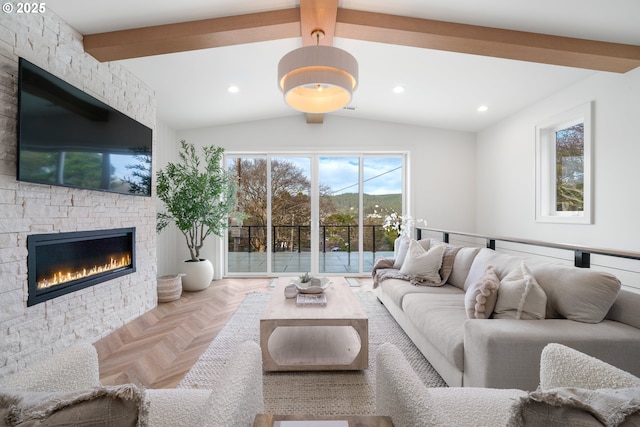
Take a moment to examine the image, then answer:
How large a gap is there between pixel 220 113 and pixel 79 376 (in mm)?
4073

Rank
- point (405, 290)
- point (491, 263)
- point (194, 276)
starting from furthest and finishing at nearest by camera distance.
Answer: point (194, 276) → point (405, 290) → point (491, 263)

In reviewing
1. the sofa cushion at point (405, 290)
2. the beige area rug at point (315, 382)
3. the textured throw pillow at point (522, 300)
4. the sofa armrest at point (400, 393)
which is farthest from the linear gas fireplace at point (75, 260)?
the textured throw pillow at point (522, 300)

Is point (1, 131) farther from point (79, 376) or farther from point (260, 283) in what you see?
point (260, 283)

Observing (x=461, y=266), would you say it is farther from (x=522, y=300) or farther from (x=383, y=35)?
(x=383, y=35)

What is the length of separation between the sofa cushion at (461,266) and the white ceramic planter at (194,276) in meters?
3.27

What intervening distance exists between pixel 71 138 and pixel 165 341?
6.04ft

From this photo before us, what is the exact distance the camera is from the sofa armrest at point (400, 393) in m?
0.84

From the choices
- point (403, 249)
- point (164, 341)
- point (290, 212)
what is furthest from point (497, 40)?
point (164, 341)

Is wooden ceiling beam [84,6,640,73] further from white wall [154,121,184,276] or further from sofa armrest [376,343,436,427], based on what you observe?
sofa armrest [376,343,436,427]

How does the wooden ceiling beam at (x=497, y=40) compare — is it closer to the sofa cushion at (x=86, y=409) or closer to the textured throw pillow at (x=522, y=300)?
the textured throw pillow at (x=522, y=300)

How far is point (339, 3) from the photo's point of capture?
2.50 m

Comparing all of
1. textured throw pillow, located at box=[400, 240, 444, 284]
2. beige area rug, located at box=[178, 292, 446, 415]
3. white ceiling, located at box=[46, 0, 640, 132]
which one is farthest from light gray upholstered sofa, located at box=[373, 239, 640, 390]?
white ceiling, located at box=[46, 0, 640, 132]

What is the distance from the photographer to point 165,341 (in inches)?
102

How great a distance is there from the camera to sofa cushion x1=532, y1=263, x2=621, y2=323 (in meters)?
1.61
